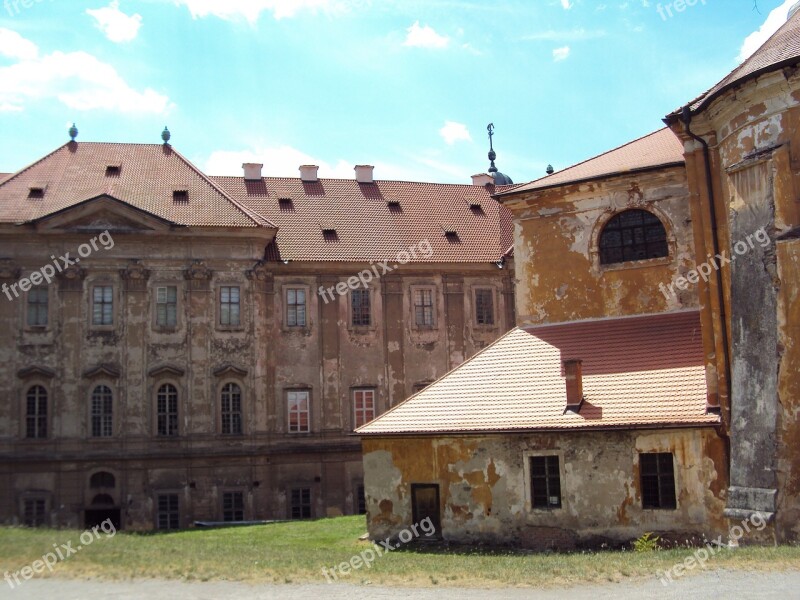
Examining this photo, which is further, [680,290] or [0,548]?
[680,290]

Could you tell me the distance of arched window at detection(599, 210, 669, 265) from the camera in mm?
20312

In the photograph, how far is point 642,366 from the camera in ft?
61.1

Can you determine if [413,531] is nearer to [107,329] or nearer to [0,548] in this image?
[0,548]

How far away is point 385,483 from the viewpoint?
19.6 metres

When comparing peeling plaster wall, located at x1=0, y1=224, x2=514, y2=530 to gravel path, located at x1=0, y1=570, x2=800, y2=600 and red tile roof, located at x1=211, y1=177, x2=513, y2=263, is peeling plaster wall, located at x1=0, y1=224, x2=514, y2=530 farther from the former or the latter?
gravel path, located at x1=0, y1=570, x2=800, y2=600

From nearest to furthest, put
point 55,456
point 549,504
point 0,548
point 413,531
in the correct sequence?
point 0,548
point 549,504
point 413,531
point 55,456

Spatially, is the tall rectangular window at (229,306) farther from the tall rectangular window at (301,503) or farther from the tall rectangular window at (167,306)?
the tall rectangular window at (301,503)

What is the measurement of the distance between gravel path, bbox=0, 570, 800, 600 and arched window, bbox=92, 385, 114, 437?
17688mm

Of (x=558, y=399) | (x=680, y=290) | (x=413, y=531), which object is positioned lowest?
(x=413, y=531)

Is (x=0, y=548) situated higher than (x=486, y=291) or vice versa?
(x=486, y=291)

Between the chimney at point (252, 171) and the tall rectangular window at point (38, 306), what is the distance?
31.7 feet

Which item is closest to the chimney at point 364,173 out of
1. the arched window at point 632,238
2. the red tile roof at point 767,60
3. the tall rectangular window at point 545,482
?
the arched window at point 632,238

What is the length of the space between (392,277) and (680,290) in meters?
15.7

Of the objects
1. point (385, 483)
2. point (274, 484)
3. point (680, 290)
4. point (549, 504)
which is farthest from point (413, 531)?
point (274, 484)
